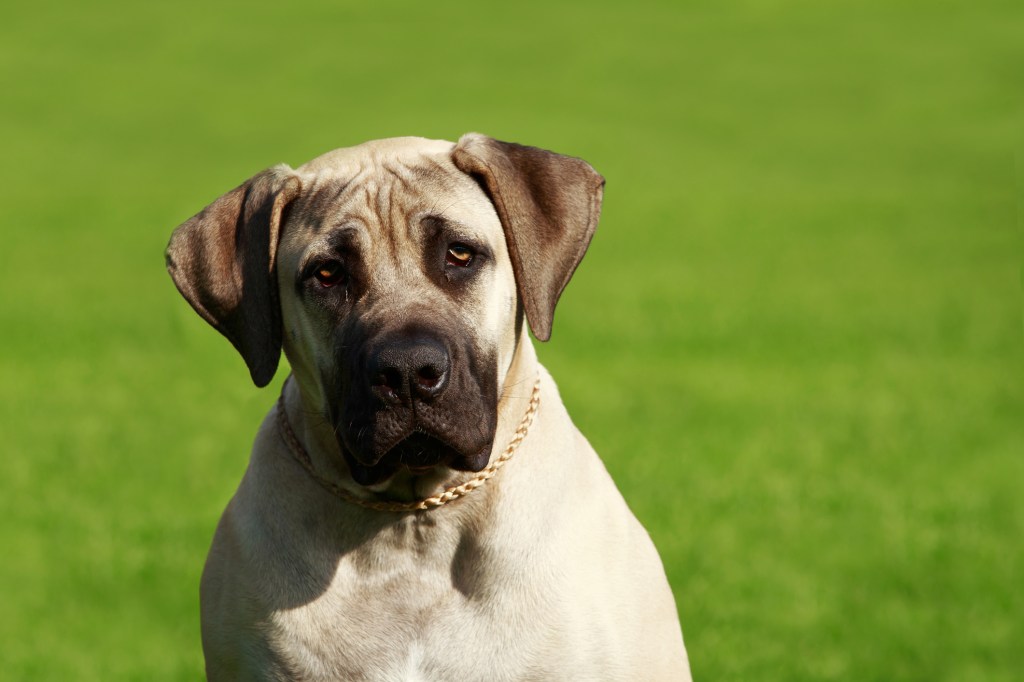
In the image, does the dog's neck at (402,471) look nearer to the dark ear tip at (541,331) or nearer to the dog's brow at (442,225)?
the dark ear tip at (541,331)

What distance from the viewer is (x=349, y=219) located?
4.50m

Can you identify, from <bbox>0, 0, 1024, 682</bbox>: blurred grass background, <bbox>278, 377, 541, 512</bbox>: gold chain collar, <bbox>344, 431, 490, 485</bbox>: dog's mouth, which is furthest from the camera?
<bbox>0, 0, 1024, 682</bbox>: blurred grass background

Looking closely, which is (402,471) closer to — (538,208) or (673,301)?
(538,208)

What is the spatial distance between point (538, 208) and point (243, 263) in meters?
0.90

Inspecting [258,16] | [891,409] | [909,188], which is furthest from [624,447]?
[258,16]

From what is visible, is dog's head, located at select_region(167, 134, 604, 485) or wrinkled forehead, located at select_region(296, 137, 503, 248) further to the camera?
wrinkled forehead, located at select_region(296, 137, 503, 248)

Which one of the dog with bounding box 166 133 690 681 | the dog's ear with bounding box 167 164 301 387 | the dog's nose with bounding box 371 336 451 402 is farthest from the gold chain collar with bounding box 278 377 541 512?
the dog's nose with bounding box 371 336 451 402

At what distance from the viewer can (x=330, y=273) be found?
4.54 meters

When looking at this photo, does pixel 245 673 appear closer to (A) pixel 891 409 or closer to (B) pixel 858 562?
(B) pixel 858 562

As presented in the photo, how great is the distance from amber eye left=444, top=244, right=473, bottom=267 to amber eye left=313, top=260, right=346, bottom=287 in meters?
0.31

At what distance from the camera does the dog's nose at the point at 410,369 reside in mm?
4152

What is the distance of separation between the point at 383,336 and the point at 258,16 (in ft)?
91.0

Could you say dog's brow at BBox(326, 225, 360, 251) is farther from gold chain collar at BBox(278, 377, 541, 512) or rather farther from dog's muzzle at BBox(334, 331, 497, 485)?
gold chain collar at BBox(278, 377, 541, 512)

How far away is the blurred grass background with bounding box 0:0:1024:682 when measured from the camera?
30.1 ft
